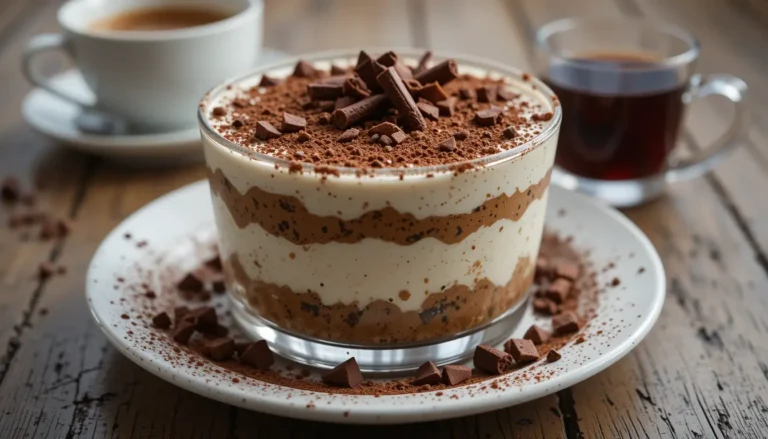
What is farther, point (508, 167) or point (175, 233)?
point (175, 233)

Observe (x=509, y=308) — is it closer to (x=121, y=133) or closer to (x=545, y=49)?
(x=545, y=49)

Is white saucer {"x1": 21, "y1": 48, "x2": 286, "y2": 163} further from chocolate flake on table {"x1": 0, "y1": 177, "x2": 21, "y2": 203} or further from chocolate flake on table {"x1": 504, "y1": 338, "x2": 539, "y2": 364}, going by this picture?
chocolate flake on table {"x1": 504, "y1": 338, "x2": 539, "y2": 364}

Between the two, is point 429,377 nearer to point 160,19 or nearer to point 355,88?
point 355,88

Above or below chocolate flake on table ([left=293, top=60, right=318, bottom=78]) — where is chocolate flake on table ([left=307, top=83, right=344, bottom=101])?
above

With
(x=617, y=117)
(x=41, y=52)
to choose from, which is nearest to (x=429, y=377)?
(x=617, y=117)

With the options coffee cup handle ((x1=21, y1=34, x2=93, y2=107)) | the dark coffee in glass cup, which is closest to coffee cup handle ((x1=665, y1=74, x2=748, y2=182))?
the dark coffee in glass cup

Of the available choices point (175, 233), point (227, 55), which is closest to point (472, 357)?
point (175, 233)
